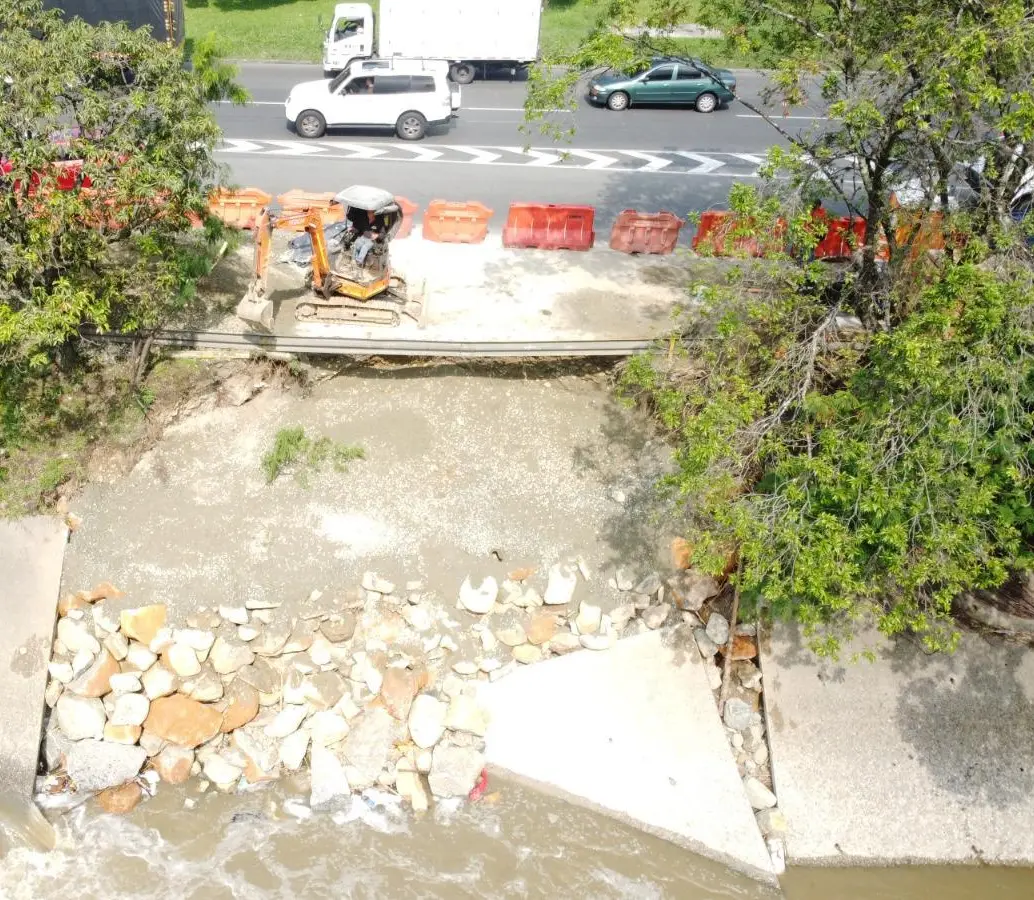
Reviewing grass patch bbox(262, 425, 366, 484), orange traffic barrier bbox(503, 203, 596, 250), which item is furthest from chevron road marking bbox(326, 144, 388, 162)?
grass patch bbox(262, 425, 366, 484)

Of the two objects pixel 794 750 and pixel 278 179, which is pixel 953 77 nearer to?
pixel 794 750

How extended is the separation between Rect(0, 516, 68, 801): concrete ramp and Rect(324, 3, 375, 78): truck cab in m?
16.0

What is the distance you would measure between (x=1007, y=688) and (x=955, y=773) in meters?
1.21

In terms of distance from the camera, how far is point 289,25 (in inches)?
1017

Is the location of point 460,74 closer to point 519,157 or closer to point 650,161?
point 519,157

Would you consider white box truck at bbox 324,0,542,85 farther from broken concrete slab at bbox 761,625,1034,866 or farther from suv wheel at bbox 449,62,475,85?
broken concrete slab at bbox 761,625,1034,866

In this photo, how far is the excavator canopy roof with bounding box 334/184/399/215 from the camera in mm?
10797

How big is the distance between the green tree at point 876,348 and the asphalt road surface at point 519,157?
18.1ft

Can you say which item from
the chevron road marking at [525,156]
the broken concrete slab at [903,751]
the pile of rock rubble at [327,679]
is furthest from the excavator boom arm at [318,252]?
the broken concrete slab at [903,751]

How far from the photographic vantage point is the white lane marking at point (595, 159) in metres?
17.7

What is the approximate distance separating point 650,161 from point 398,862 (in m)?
14.3

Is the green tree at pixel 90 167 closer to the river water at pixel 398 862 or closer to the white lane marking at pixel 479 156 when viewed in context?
the river water at pixel 398 862

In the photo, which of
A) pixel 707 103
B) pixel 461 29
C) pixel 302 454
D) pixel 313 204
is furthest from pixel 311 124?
pixel 302 454

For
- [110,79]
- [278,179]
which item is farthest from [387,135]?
[110,79]
